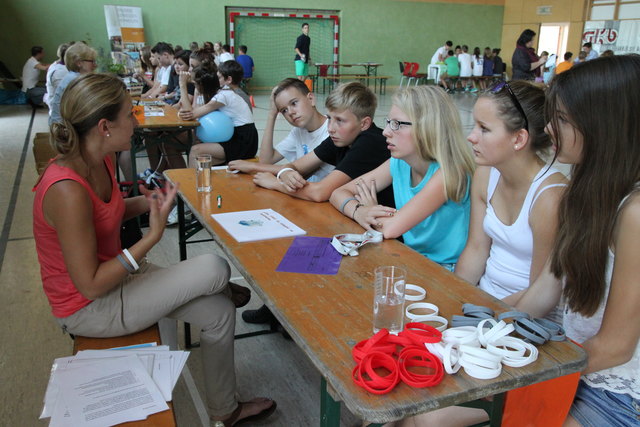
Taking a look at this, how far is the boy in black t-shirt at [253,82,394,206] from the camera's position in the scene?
221cm

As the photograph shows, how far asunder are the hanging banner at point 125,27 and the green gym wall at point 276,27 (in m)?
0.34

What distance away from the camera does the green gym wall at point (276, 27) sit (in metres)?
13.7

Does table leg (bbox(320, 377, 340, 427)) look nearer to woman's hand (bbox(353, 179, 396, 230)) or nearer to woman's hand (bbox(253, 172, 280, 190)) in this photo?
woman's hand (bbox(353, 179, 396, 230))

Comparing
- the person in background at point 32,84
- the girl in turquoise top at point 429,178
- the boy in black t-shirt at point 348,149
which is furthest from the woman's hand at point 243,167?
the person in background at point 32,84

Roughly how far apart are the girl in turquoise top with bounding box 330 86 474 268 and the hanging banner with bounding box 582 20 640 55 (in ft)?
51.9

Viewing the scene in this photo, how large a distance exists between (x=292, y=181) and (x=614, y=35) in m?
17.2

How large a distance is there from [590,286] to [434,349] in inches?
18.3

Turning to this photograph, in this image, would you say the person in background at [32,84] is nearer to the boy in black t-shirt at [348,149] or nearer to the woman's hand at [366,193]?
the boy in black t-shirt at [348,149]

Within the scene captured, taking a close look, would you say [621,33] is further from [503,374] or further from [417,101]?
[503,374]

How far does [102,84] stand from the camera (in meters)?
1.68

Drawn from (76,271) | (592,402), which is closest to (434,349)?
(592,402)

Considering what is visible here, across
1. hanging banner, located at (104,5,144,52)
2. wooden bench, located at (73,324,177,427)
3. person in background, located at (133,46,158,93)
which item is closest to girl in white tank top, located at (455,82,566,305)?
wooden bench, located at (73,324,177,427)

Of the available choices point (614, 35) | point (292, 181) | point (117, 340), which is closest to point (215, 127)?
point (292, 181)

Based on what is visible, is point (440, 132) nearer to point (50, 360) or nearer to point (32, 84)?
point (50, 360)
